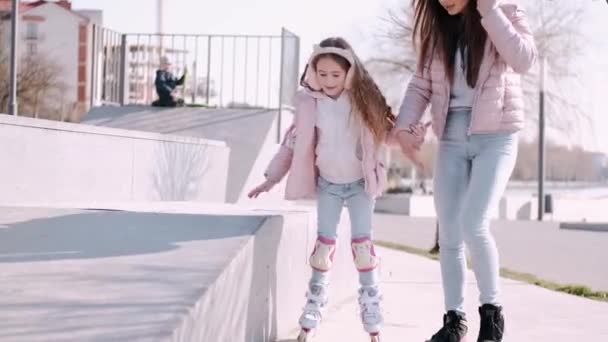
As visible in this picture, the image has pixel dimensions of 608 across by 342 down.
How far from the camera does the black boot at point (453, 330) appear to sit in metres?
4.23

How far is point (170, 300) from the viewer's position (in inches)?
121

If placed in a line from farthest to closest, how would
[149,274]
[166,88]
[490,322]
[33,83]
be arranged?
[33,83]
[166,88]
[490,322]
[149,274]

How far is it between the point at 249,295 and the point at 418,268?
579cm

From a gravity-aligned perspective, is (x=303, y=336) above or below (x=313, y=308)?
below

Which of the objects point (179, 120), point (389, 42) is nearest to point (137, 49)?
point (179, 120)

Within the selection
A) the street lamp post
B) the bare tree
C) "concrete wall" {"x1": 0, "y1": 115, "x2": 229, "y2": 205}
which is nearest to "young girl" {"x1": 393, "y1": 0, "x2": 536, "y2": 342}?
"concrete wall" {"x1": 0, "y1": 115, "x2": 229, "y2": 205}

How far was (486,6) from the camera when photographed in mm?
4258

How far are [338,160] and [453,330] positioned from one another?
1.03 metres

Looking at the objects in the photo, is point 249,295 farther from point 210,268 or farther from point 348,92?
point 348,92

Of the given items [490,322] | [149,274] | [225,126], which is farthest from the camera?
[225,126]

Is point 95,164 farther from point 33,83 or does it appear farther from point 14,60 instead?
point 33,83

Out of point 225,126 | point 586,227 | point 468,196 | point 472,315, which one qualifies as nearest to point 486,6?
point 468,196

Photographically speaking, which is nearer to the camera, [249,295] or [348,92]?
[249,295]

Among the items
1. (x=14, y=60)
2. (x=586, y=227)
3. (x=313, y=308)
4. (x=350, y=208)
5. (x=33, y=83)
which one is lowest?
(x=586, y=227)
